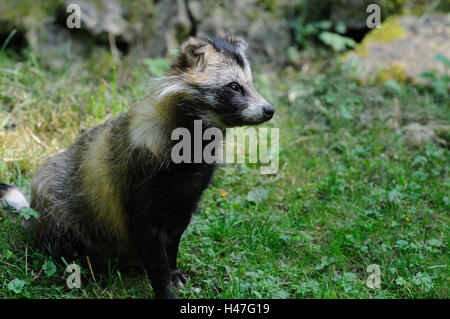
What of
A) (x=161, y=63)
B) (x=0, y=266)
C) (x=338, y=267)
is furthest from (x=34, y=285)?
(x=161, y=63)

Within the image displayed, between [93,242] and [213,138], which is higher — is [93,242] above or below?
below

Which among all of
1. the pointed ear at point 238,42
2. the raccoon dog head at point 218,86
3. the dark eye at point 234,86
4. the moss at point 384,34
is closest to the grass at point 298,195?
the moss at point 384,34

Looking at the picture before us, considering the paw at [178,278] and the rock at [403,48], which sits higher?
the rock at [403,48]

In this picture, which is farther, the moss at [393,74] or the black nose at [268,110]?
the moss at [393,74]

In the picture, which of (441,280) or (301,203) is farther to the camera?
(301,203)

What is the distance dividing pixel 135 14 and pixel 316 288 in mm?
5697

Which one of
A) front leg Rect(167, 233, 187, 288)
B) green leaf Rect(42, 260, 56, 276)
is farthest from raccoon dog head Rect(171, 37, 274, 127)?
green leaf Rect(42, 260, 56, 276)

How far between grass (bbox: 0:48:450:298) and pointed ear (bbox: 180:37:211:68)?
168 cm

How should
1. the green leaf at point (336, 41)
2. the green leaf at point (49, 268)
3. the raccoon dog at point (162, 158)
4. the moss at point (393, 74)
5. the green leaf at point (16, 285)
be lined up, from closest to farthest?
the raccoon dog at point (162, 158) < the green leaf at point (16, 285) < the green leaf at point (49, 268) < the moss at point (393, 74) < the green leaf at point (336, 41)

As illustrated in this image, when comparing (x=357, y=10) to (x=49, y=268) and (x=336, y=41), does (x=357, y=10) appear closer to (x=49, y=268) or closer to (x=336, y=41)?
(x=336, y=41)

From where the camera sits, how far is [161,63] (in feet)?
22.1

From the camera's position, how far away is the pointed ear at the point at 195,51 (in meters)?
3.49

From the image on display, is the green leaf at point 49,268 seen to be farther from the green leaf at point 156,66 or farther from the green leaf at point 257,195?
the green leaf at point 156,66
